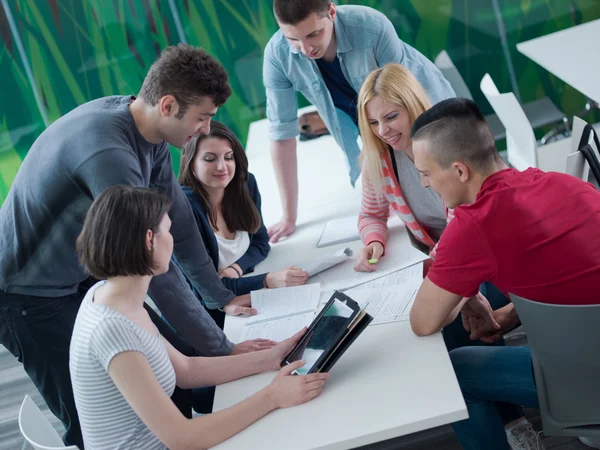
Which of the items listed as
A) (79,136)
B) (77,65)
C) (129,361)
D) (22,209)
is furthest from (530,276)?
(77,65)

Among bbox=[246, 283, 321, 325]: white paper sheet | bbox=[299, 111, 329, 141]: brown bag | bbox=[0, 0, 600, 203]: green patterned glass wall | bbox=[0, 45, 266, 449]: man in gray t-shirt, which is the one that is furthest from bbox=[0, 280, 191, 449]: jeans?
bbox=[0, 0, 600, 203]: green patterned glass wall

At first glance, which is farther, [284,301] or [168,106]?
[284,301]

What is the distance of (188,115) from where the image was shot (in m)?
2.04

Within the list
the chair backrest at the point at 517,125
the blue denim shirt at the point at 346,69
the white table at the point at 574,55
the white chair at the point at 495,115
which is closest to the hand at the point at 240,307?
the blue denim shirt at the point at 346,69

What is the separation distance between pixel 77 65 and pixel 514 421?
377 cm

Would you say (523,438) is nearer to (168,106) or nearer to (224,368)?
(224,368)

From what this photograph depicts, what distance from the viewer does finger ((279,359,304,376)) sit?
1.74 metres

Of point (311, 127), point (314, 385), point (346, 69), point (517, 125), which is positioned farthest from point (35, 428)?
point (311, 127)

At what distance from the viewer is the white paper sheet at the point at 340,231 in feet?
8.77

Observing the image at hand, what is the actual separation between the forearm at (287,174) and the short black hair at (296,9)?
67 cm

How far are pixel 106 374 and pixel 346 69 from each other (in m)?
1.77

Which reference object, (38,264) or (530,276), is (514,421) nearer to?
(530,276)

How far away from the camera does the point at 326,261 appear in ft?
7.93

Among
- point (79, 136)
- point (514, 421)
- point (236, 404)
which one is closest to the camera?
point (236, 404)
